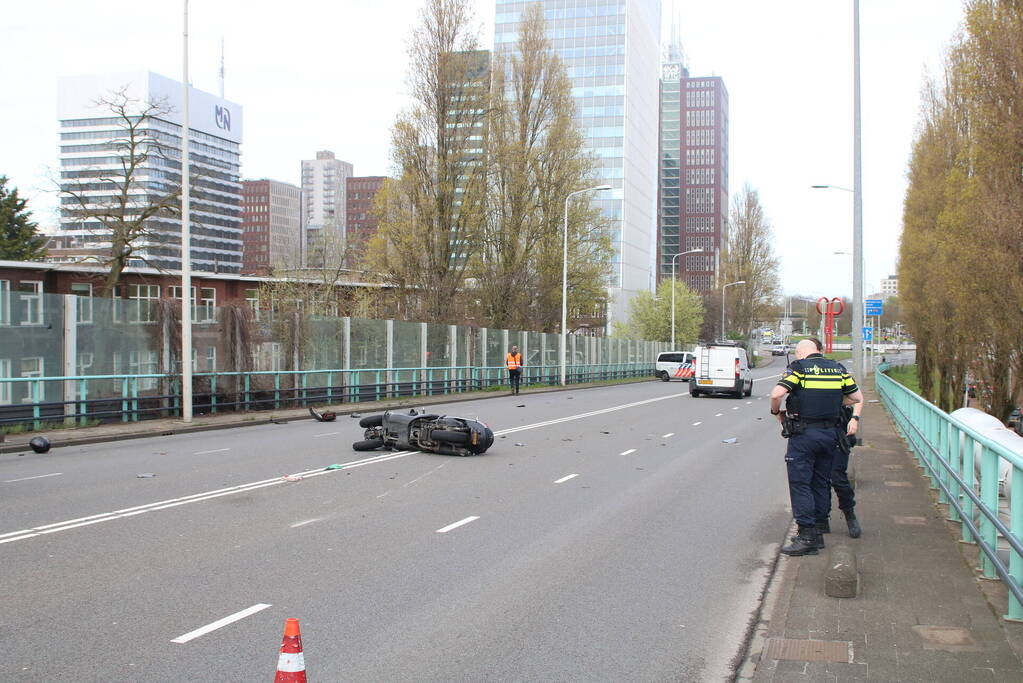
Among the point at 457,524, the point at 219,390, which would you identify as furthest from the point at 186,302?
the point at 457,524

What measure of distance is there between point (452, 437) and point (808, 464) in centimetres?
753

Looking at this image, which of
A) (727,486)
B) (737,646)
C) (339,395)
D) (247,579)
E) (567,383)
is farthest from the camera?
(567,383)

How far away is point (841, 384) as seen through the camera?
7855 mm

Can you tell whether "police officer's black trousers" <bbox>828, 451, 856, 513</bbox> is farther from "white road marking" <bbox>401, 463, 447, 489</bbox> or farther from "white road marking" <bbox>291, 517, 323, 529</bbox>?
"white road marking" <bbox>401, 463, 447, 489</bbox>

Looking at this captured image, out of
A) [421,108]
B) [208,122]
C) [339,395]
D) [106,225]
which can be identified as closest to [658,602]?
[339,395]

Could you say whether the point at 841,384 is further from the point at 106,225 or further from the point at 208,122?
the point at 208,122

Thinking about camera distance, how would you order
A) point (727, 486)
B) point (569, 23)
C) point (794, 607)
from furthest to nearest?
point (569, 23)
point (727, 486)
point (794, 607)

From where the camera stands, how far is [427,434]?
1480 centimetres

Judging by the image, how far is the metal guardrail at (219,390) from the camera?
1786 centimetres

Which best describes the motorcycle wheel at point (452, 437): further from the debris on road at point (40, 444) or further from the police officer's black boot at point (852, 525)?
the police officer's black boot at point (852, 525)

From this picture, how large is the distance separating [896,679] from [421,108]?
39530mm

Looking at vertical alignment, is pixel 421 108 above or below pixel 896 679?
above

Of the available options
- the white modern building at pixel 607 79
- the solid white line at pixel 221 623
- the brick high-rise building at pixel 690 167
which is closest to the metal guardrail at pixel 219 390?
the solid white line at pixel 221 623

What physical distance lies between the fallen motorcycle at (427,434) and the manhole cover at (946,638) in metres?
9.53
